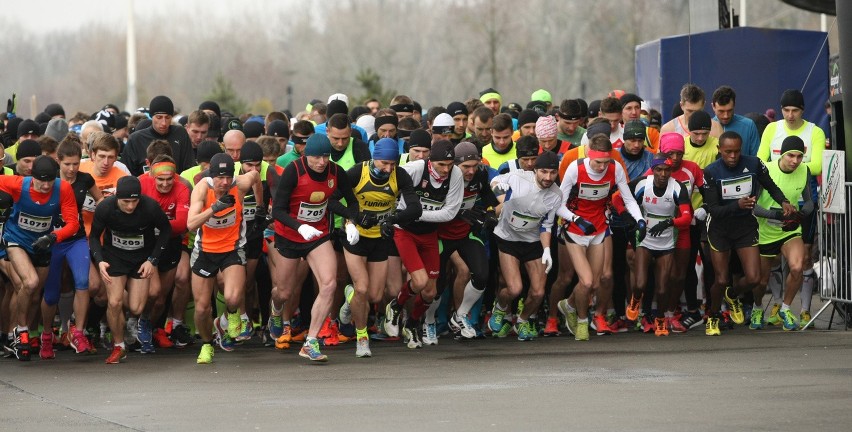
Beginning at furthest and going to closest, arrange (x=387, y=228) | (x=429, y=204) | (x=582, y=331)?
(x=582, y=331), (x=429, y=204), (x=387, y=228)

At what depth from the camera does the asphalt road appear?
29.0ft

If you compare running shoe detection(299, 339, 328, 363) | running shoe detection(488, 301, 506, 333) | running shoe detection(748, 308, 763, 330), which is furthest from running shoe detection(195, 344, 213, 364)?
running shoe detection(748, 308, 763, 330)

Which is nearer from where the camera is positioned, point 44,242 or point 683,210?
point 44,242

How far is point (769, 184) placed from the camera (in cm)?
1357

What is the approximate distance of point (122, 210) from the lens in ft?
40.7

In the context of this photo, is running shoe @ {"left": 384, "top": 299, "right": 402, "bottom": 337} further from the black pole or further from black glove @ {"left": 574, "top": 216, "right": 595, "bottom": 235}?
the black pole

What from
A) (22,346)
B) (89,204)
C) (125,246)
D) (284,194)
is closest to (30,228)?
(89,204)

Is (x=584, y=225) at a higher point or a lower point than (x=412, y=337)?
higher

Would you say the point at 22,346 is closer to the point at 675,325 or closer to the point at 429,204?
the point at 429,204

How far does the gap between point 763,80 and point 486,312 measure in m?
7.81

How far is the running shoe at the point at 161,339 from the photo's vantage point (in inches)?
549

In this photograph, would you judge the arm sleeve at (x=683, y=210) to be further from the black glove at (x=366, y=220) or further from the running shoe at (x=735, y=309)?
the black glove at (x=366, y=220)

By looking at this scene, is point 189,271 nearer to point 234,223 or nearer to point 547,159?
point 234,223

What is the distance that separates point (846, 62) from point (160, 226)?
23.2 ft
